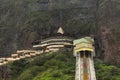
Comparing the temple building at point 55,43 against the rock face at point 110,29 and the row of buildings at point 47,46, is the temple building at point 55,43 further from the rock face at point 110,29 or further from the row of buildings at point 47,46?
the rock face at point 110,29

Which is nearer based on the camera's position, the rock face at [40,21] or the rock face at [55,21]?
the rock face at [55,21]

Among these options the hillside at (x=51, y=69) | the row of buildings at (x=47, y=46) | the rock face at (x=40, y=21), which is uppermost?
the rock face at (x=40, y=21)

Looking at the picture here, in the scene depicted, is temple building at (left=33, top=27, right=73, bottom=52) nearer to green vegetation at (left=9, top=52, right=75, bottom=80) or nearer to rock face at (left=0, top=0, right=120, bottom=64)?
rock face at (left=0, top=0, right=120, bottom=64)

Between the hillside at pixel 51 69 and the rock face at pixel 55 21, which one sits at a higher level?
the rock face at pixel 55 21

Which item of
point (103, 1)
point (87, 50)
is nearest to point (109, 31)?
point (103, 1)

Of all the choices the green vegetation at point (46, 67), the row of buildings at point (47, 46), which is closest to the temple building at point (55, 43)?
the row of buildings at point (47, 46)

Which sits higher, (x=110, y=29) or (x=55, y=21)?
(x=55, y=21)

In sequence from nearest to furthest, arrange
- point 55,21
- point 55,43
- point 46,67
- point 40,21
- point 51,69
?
point 51,69 → point 46,67 → point 55,43 → point 40,21 → point 55,21

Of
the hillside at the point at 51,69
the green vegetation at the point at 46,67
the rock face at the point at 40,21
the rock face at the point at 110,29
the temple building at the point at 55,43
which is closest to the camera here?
the hillside at the point at 51,69

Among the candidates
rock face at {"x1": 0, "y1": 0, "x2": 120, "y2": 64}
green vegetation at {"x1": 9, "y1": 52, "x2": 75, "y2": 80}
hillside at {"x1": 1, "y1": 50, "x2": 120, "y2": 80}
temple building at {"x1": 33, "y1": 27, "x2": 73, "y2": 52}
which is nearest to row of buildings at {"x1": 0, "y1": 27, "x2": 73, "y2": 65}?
temple building at {"x1": 33, "y1": 27, "x2": 73, "y2": 52}

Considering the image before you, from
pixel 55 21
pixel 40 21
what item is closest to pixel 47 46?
pixel 40 21

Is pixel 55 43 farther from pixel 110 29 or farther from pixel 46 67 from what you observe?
pixel 46 67
